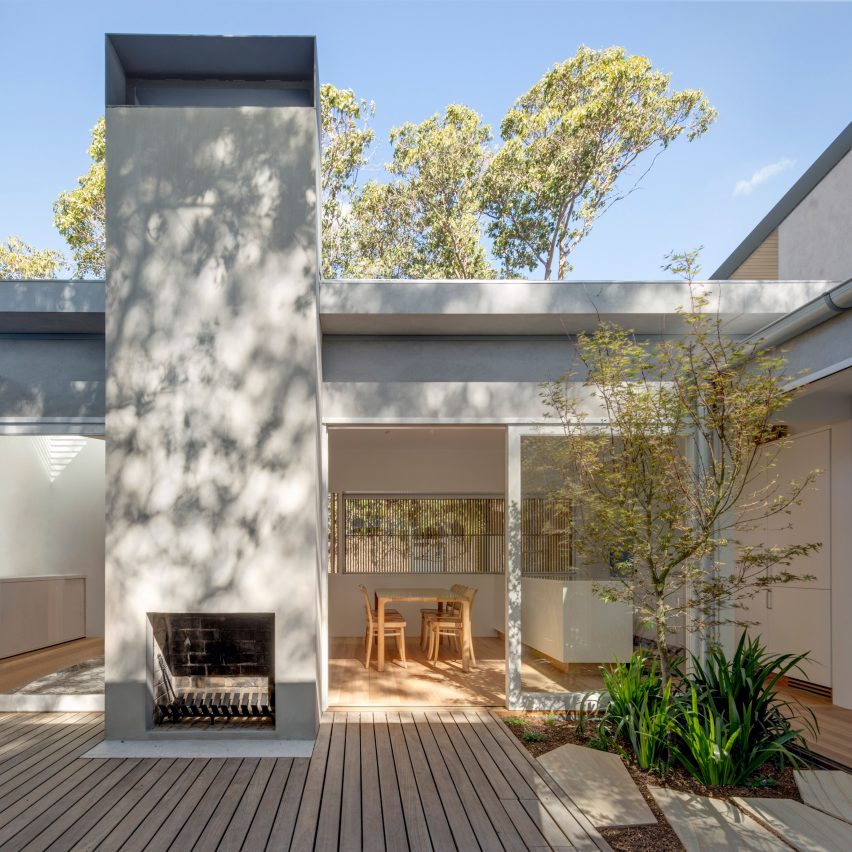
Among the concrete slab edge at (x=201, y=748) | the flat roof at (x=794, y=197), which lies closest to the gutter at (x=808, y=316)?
the concrete slab edge at (x=201, y=748)

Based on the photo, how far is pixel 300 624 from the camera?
5.45 m

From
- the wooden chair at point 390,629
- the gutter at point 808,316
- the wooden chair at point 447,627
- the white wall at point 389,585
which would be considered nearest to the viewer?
the gutter at point 808,316

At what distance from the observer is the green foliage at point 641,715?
459 cm

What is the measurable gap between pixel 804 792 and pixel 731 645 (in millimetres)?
1988

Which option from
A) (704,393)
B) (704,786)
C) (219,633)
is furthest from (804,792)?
(219,633)

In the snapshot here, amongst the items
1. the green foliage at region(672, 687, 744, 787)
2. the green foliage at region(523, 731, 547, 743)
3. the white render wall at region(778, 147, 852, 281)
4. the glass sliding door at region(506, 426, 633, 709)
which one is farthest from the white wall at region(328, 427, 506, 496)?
the green foliage at region(672, 687, 744, 787)

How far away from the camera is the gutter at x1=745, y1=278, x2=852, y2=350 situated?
454 cm

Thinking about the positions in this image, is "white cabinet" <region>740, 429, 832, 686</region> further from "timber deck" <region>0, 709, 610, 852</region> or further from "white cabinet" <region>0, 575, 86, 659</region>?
"white cabinet" <region>0, 575, 86, 659</region>

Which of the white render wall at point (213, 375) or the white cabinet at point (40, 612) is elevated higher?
the white render wall at point (213, 375)

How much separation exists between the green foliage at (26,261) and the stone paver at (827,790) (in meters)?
21.3

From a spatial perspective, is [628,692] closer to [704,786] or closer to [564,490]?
[704,786]

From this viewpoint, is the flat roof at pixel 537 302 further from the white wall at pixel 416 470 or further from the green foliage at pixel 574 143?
the green foliage at pixel 574 143

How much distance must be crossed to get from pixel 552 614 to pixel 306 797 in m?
2.68

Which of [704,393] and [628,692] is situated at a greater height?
[704,393]
